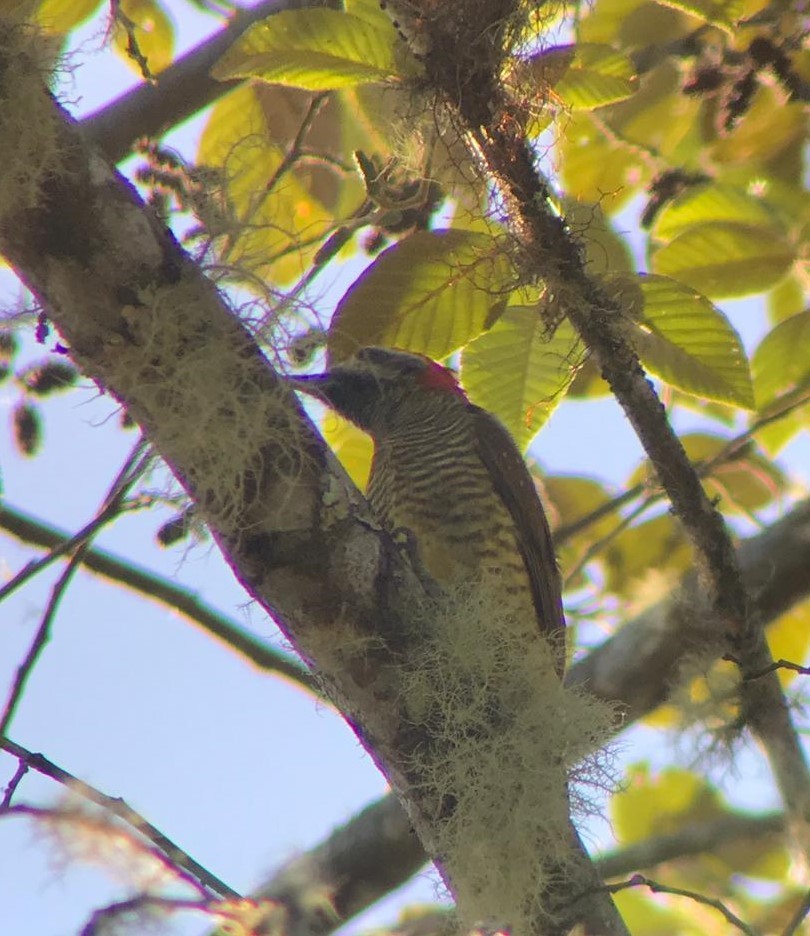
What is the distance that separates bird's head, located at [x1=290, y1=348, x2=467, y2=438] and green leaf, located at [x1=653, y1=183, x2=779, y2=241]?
1.05m

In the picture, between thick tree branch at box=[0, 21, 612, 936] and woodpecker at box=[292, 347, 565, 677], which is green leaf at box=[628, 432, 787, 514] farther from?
thick tree branch at box=[0, 21, 612, 936]

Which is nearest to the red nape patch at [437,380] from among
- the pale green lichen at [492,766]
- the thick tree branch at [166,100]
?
the thick tree branch at [166,100]

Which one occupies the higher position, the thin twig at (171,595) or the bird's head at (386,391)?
the bird's head at (386,391)

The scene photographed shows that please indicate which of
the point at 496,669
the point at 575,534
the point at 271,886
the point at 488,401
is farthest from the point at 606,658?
the point at 271,886

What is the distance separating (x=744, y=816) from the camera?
9.94 ft

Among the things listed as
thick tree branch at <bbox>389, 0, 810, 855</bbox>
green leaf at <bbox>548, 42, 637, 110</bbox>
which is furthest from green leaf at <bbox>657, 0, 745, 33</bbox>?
thick tree branch at <bbox>389, 0, 810, 855</bbox>

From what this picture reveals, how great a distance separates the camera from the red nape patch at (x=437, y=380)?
4289 mm

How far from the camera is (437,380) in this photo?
4348 mm

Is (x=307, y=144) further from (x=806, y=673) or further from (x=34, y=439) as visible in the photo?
(x=806, y=673)

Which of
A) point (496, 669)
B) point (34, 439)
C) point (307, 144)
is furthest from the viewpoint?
point (307, 144)

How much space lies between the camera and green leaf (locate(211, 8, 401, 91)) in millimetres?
2531

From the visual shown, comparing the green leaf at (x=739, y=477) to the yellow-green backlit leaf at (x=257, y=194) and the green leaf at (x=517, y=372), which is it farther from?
the yellow-green backlit leaf at (x=257, y=194)

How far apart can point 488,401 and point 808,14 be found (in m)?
1.52

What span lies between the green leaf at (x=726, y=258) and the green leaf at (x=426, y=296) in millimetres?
757
